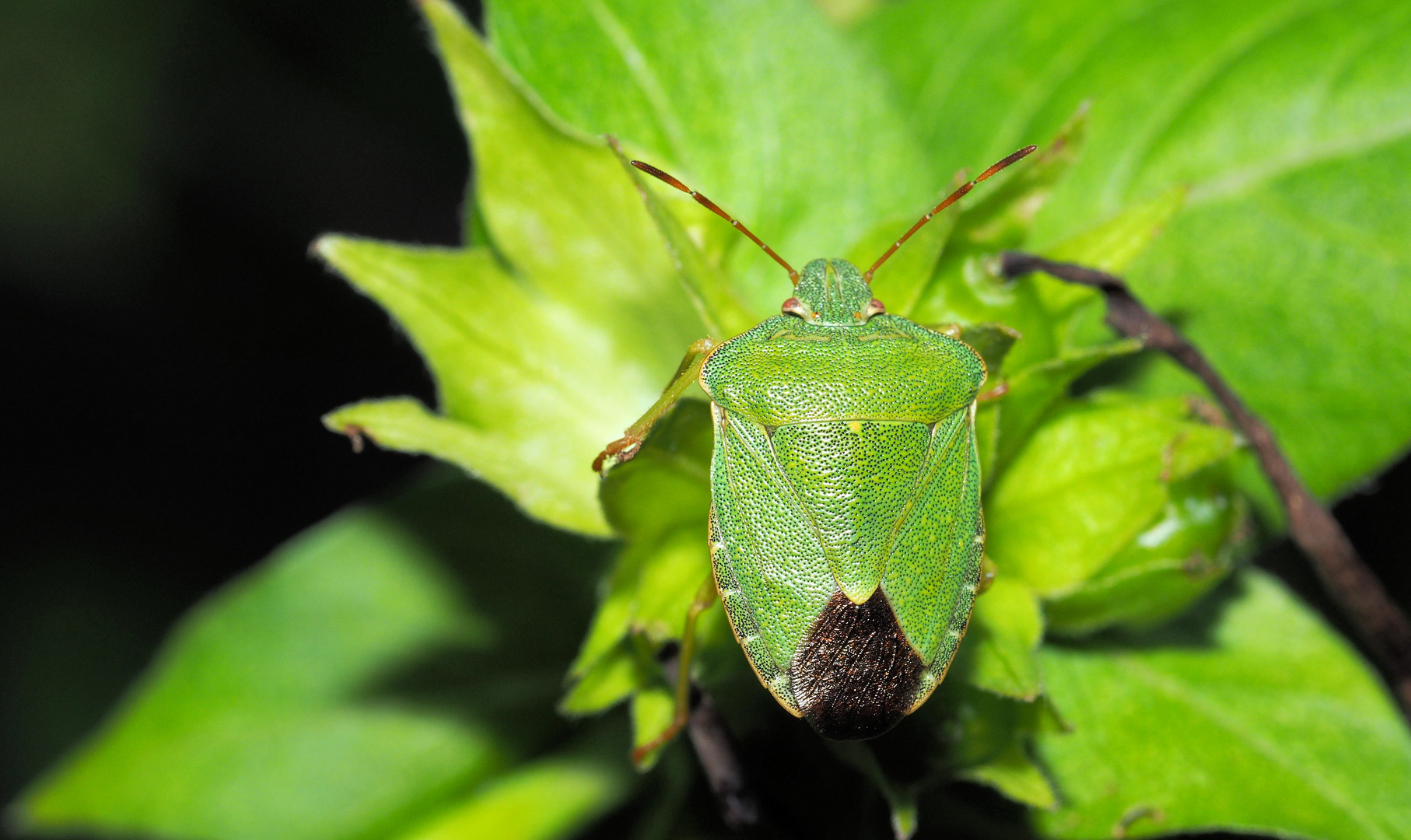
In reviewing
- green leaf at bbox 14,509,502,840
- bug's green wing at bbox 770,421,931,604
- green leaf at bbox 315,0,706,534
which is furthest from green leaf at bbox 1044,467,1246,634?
green leaf at bbox 14,509,502,840

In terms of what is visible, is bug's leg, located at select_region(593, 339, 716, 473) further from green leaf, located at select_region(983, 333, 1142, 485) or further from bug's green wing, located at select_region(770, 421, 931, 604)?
green leaf, located at select_region(983, 333, 1142, 485)

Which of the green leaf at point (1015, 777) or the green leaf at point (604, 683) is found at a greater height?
the green leaf at point (604, 683)

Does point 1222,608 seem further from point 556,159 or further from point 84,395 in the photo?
point 84,395

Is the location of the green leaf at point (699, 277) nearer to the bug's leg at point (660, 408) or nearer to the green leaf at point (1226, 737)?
the bug's leg at point (660, 408)

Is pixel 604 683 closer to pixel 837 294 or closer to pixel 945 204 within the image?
pixel 837 294

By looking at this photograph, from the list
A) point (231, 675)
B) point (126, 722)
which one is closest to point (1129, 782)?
point (231, 675)

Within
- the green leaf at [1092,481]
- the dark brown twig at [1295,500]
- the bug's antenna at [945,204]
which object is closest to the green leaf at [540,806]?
the green leaf at [1092,481]
